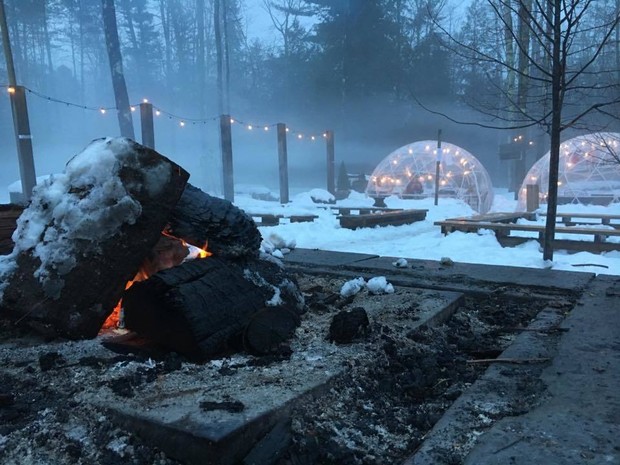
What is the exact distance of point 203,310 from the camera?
2502 millimetres

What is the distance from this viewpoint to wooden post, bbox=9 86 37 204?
11758 millimetres

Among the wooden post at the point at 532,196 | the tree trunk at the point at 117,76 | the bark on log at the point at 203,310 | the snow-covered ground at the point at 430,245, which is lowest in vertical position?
the snow-covered ground at the point at 430,245

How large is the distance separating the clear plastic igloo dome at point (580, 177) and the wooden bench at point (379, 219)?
5.41m

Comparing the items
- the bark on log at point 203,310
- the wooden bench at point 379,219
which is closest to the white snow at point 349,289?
the bark on log at point 203,310

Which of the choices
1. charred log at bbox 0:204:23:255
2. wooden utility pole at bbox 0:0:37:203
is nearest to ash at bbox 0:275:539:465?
charred log at bbox 0:204:23:255

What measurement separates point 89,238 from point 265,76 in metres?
36.9

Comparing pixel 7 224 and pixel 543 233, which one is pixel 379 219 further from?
pixel 7 224

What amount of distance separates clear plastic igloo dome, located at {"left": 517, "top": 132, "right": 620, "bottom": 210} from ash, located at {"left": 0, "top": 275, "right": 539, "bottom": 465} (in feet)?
49.1

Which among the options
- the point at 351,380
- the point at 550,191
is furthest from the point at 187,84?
the point at 351,380

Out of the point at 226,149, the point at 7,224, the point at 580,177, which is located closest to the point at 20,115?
the point at 226,149

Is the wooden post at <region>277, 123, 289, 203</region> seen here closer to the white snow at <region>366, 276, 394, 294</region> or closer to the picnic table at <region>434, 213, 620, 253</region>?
the picnic table at <region>434, 213, 620, 253</region>

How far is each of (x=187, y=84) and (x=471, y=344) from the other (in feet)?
137

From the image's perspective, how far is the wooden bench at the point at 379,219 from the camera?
10984mm

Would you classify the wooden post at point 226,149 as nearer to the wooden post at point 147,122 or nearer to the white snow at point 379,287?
the wooden post at point 147,122
